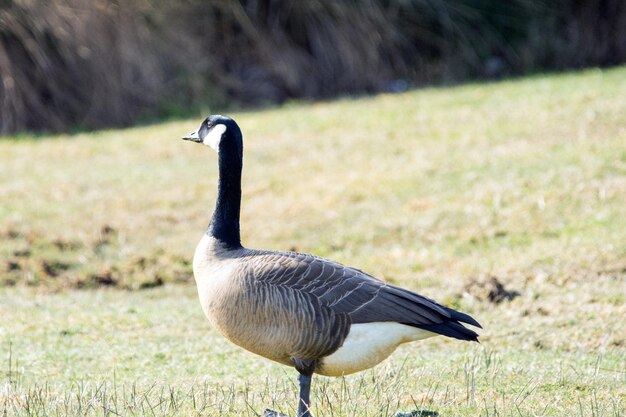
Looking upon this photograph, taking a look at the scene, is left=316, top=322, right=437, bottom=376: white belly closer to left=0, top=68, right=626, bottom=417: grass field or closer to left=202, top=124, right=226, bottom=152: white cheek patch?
left=0, top=68, right=626, bottom=417: grass field

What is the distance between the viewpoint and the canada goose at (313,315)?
235 inches

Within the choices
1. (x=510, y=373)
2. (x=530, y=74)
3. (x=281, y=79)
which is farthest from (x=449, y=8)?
(x=510, y=373)

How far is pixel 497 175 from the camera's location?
1396 cm

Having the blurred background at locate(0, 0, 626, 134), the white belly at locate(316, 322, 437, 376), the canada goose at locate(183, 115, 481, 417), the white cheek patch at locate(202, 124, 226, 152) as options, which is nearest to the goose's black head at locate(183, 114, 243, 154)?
the white cheek patch at locate(202, 124, 226, 152)

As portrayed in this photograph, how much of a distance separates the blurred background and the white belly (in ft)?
43.4

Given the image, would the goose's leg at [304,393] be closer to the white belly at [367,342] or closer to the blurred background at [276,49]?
the white belly at [367,342]

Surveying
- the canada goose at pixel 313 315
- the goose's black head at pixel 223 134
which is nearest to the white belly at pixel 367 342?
the canada goose at pixel 313 315

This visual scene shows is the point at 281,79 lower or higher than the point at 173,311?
higher

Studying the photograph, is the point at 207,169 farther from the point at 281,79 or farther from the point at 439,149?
the point at 281,79

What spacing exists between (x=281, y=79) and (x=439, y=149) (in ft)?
18.5

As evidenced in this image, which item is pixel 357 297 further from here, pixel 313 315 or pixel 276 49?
pixel 276 49

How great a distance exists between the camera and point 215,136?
273 inches

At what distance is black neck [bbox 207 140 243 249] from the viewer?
6.63 m

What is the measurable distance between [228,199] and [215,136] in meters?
0.46
